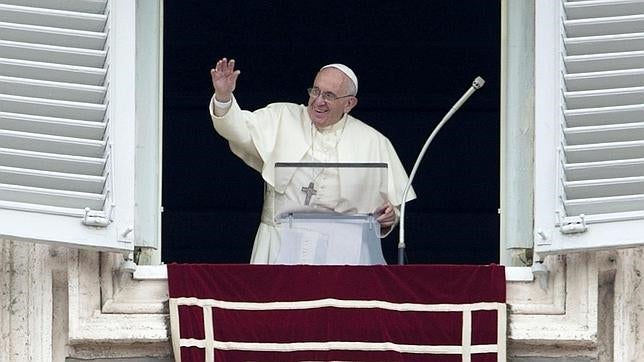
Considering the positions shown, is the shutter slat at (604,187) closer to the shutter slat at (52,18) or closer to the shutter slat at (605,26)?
the shutter slat at (605,26)

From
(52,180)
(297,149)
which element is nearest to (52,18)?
(52,180)

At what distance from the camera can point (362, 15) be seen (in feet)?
40.0

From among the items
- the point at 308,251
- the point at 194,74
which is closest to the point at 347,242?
the point at 308,251

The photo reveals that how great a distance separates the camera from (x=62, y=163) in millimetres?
8703

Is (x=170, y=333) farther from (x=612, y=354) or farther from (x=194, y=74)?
(x=194, y=74)

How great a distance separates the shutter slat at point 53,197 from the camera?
8.63 meters

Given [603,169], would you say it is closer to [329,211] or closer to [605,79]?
[605,79]

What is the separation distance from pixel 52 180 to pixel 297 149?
1057mm

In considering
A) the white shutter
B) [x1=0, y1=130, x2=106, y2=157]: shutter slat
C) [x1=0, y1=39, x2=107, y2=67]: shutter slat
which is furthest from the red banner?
[x1=0, y1=39, x2=107, y2=67]: shutter slat

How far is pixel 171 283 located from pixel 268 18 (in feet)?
11.6

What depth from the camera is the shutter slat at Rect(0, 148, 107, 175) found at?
342 inches

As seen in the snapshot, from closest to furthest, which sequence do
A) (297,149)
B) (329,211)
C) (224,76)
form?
(224,76) → (329,211) → (297,149)

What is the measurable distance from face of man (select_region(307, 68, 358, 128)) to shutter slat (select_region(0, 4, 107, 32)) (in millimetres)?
1029

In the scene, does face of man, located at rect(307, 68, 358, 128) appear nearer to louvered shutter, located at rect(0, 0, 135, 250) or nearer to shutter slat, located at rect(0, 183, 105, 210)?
louvered shutter, located at rect(0, 0, 135, 250)
